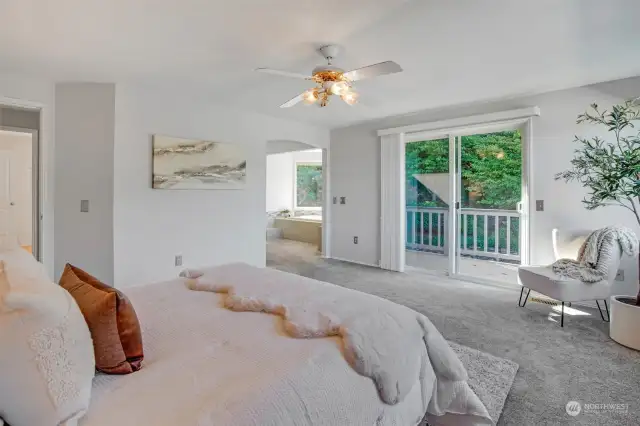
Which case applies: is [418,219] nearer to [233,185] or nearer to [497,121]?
[497,121]

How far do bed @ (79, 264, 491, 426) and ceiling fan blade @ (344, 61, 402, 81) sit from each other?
1.76 metres

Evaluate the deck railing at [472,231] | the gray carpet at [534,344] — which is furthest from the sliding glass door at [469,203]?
the gray carpet at [534,344]

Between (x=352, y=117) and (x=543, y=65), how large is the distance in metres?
2.62

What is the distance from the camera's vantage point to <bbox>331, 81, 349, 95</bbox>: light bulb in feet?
8.92

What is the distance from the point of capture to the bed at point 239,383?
96 cm

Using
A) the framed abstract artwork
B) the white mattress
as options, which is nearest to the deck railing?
the framed abstract artwork

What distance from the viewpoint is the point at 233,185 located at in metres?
4.56

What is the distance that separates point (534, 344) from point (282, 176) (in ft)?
25.2

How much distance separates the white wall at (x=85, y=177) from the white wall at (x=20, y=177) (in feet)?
12.3

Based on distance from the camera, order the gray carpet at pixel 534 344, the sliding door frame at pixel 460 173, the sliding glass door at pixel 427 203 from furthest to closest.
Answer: the sliding glass door at pixel 427 203, the sliding door frame at pixel 460 173, the gray carpet at pixel 534 344

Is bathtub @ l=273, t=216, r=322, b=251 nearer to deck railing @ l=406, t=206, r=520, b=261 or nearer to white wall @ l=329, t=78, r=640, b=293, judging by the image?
deck railing @ l=406, t=206, r=520, b=261

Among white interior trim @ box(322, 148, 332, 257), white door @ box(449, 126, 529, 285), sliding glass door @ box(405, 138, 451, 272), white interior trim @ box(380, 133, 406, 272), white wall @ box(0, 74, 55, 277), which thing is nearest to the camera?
white wall @ box(0, 74, 55, 277)

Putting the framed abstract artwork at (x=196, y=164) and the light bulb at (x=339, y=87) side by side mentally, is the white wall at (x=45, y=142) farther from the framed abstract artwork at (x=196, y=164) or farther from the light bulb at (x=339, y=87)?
the light bulb at (x=339, y=87)

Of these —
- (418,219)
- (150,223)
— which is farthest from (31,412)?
(418,219)
